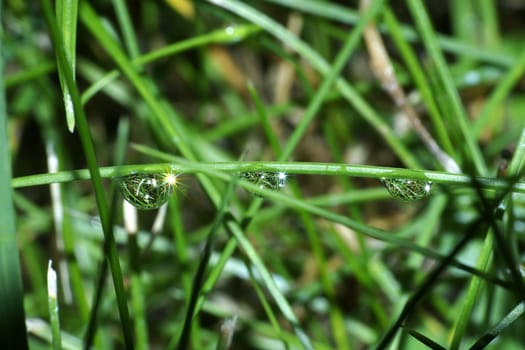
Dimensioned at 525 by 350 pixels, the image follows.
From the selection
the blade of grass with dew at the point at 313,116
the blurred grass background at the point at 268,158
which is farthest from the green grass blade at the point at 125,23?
the blade of grass with dew at the point at 313,116

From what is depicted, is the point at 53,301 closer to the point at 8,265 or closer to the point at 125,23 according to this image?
the point at 8,265

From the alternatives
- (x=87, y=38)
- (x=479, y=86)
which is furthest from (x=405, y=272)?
(x=87, y=38)

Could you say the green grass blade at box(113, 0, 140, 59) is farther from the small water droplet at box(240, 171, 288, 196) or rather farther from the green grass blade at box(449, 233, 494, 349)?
the green grass blade at box(449, 233, 494, 349)

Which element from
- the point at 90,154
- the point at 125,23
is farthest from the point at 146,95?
the point at 90,154

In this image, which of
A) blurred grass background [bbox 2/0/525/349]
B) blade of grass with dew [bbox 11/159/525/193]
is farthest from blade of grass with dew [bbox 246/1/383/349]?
blade of grass with dew [bbox 11/159/525/193]

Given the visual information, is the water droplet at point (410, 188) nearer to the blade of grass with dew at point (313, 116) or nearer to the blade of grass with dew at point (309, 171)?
the blade of grass with dew at point (309, 171)

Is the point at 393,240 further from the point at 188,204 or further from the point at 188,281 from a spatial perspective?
the point at 188,204
